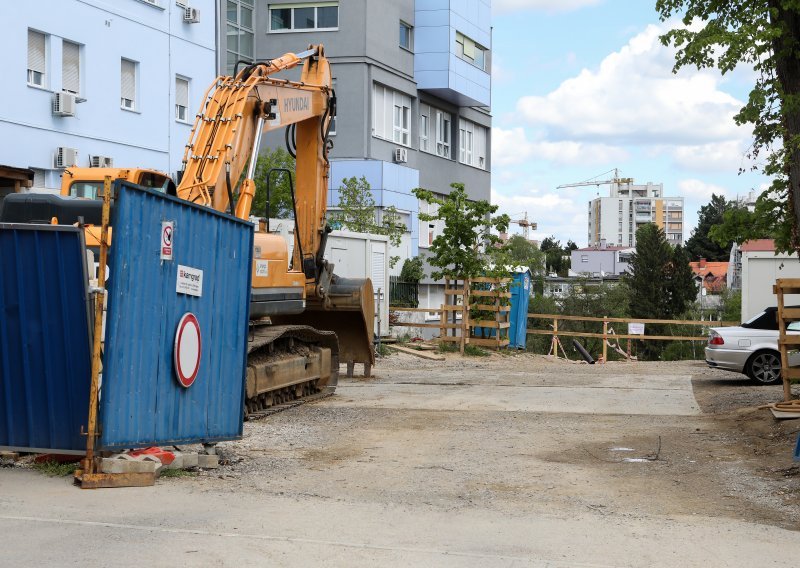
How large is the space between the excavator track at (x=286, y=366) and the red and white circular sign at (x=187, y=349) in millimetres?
4520

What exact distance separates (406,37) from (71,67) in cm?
1941

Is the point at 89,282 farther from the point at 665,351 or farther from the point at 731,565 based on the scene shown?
the point at 665,351

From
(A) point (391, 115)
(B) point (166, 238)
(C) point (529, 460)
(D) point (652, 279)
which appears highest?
(A) point (391, 115)

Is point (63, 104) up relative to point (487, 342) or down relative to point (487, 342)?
up

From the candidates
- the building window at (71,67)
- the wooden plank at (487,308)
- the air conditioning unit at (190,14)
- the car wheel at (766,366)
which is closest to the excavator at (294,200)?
the car wheel at (766,366)

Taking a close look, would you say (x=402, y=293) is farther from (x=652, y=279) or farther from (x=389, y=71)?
(x=652, y=279)

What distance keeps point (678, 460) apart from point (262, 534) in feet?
19.5

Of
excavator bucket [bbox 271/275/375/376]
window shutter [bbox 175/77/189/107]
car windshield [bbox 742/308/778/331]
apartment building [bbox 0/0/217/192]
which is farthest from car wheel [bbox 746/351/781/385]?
window shutter [bbox 175/77/189/107]

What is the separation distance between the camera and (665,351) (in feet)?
214

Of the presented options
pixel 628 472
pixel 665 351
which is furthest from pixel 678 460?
pixel 665 351

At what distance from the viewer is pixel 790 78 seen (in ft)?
46.2

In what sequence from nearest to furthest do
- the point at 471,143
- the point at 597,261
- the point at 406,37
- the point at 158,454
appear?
the point at 158,454 → the point at 406,37 → the point at 471,143 → the point at 597,261

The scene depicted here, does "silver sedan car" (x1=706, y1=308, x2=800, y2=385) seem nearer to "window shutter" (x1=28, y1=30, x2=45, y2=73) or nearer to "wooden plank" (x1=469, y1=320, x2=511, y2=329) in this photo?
"wooden plank" (x1=469, y1=320, x2=511, y2=329)

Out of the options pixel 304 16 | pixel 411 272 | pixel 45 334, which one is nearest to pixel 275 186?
pixel 411 272
